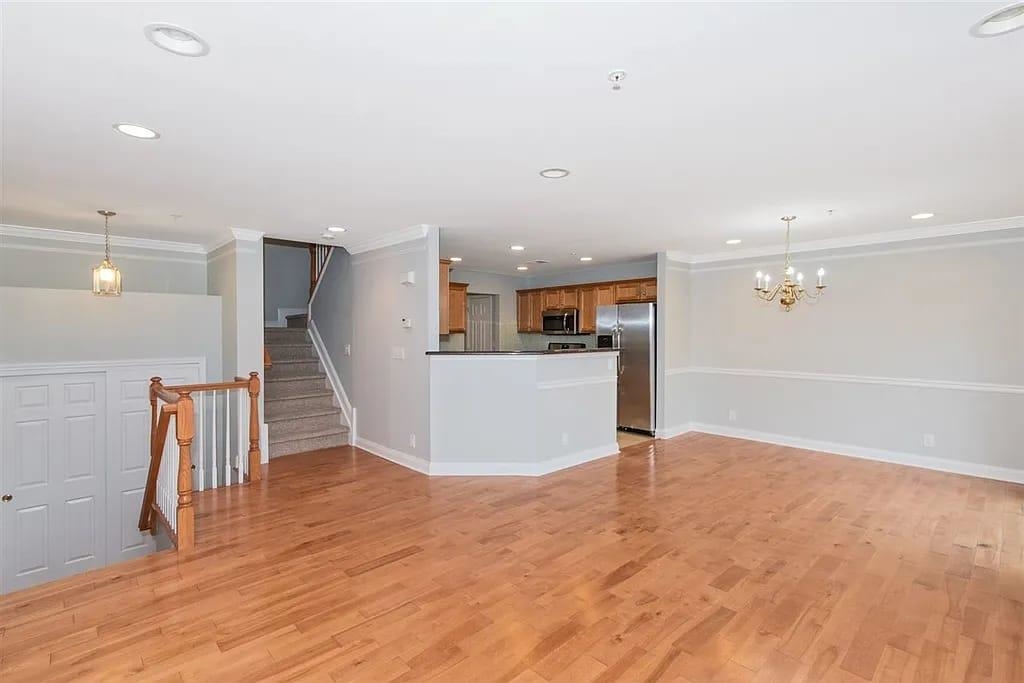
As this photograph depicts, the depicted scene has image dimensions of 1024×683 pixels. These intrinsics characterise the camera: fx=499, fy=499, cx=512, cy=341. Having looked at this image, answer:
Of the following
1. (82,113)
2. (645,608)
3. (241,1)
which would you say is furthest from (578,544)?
(82,113)

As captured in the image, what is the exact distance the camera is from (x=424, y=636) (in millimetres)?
2355

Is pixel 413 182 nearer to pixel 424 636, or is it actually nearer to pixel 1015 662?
pixel 424 636

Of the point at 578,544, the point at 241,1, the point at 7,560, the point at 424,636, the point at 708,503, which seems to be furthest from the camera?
the point at 7,560

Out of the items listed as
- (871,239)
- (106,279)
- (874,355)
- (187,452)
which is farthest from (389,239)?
(874,355)

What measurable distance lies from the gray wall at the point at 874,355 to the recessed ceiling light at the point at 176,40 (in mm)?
5765

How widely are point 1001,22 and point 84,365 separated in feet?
22.4

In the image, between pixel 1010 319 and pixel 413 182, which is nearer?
pixel 413 182

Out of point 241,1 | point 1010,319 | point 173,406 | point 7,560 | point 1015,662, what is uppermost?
point 241,1

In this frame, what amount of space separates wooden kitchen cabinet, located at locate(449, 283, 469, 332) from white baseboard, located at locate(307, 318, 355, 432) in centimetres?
177

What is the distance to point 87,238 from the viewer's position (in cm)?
524

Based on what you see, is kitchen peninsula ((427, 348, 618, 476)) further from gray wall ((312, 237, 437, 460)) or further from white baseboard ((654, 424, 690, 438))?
white baseboard ((654, 424, 690, 438))

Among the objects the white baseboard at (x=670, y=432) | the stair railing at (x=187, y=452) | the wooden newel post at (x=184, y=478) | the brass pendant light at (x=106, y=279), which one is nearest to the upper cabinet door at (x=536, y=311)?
the white baseboard at (x=670, y=432)

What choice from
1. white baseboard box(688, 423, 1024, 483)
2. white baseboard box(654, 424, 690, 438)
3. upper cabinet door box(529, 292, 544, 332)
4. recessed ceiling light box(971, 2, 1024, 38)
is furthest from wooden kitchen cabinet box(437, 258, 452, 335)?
recessed ceiling light box(971, 2, 1024, 38)

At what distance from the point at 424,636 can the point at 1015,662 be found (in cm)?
261
